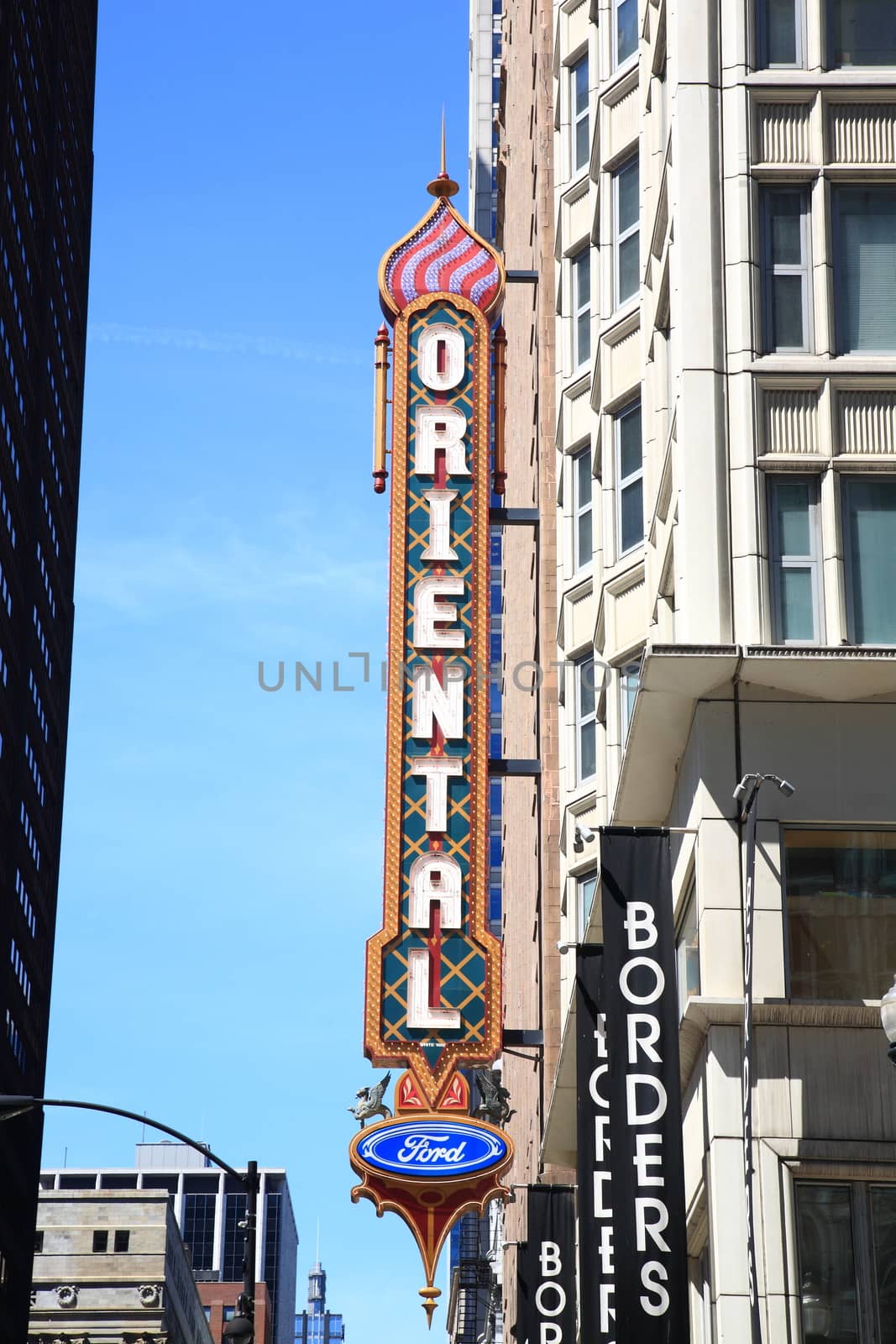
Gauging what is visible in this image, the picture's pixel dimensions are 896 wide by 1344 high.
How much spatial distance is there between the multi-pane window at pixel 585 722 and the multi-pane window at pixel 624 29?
10.2 m

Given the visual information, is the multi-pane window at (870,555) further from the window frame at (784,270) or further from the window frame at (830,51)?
the window frame at (830,51)

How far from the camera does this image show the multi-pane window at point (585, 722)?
36.9m

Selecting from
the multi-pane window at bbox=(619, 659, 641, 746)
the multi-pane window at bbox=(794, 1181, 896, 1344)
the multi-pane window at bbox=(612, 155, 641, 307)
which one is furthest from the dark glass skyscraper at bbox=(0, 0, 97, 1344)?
the multi-pane window at bbox=(794, 1181, 896, 1344)

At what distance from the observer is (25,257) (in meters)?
103

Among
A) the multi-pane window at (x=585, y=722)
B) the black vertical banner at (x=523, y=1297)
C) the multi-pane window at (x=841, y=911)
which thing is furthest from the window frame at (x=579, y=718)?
the multi-pane window at (x=841, y=911)

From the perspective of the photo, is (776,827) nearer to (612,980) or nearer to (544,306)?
(612,980)

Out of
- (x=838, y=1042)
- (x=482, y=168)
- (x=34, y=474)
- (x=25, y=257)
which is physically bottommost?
(x=838, y=1042)

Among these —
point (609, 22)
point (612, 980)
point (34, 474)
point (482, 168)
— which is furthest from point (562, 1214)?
point (482, 168)

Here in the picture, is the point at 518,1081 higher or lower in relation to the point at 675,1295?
higher

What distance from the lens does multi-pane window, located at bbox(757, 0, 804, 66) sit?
25.8m

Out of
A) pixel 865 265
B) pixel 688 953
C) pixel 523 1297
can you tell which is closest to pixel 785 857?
pixel 688 953

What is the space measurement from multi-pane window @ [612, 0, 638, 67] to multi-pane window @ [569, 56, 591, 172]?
10.1 feet

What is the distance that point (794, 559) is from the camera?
23.7 m

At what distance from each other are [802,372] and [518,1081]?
4103cm
